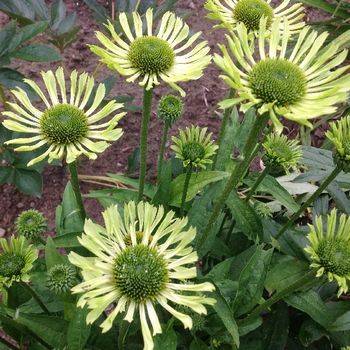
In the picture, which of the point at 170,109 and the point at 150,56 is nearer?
the point at 150,56

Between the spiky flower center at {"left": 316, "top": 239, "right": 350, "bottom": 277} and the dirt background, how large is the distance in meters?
1.28

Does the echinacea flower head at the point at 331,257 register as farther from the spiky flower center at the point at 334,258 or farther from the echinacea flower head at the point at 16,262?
the echinacea flower head at the point at 16,262

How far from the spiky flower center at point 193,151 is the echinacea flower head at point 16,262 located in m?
0.48

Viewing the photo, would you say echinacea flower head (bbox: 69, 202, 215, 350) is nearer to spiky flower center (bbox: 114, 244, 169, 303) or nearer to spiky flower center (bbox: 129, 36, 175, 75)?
spiky flower center (bbox: 114, 244, 169, 303)

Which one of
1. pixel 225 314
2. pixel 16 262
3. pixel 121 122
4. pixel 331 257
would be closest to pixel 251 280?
pixel 225 314

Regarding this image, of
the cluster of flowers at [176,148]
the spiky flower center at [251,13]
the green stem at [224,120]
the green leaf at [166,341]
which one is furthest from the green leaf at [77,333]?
the spiky flower center at [251,13]

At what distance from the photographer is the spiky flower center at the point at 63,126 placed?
122 centimetres

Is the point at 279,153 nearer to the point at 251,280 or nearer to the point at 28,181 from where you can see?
the point at 251,280

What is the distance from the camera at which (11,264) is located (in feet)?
4.07

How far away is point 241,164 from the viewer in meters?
1.03

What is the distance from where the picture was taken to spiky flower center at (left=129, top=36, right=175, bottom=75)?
48.9 inches

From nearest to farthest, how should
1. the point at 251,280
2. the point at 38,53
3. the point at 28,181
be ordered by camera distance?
the point at 251,280 < the point at 38,53 < the point at 28,181

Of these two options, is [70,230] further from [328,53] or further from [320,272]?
[328,53]

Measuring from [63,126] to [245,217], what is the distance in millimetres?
599
